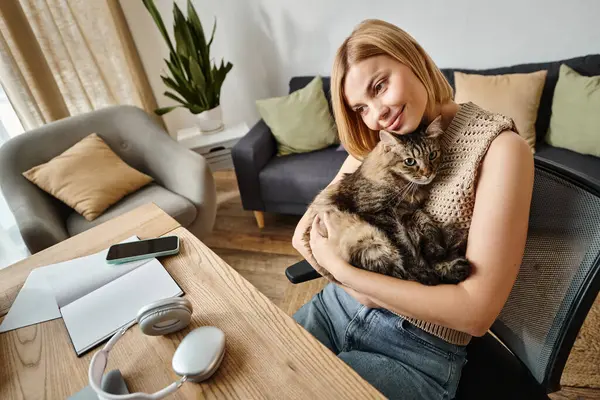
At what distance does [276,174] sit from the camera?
2.35 m

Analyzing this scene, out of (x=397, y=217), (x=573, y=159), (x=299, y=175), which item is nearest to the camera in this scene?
(x=397, y=217)

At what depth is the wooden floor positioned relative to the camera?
6.68 feet

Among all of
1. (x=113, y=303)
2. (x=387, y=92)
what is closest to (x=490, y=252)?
(x=387, y=92)

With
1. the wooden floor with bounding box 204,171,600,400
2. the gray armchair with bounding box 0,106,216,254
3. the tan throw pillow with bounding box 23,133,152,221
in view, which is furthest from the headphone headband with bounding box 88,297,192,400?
the tan throw pillow with bounding box 23,133,152,221

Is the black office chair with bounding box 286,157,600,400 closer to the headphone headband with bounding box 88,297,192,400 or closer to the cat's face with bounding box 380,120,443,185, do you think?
the cat's face with bounding box 380,120,443,185

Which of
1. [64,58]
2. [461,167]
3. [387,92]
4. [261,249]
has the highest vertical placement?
[64,58]

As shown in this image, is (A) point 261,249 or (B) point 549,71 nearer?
(B) point 549,71

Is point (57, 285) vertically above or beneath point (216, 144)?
above

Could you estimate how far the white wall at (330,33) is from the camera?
7.13ft

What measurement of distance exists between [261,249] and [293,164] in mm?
663

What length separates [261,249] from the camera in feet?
8.01

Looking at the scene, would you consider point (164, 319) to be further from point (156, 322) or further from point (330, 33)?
point (330, 33)

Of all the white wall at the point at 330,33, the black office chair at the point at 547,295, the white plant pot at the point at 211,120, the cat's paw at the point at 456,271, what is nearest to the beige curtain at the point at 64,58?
the white wall at the point at 330,33

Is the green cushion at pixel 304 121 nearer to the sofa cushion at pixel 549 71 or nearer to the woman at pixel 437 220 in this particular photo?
the sofa cushion at pixel 549 71
